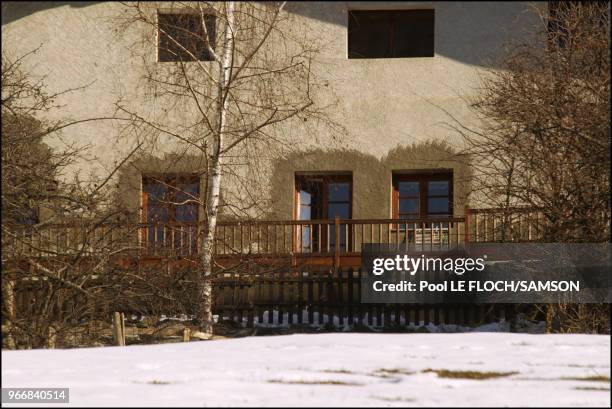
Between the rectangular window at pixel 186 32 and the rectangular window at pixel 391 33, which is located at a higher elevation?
the rectangular window at pixel 391 33

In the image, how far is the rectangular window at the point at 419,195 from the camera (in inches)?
799

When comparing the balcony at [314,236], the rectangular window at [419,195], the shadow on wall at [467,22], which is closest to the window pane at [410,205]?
the rectangular window at [419,195]

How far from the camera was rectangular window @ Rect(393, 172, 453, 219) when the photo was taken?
20.3 m

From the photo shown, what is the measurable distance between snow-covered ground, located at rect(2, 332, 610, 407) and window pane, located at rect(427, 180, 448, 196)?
8815mm

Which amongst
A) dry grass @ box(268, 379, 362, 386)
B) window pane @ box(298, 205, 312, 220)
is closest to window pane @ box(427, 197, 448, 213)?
window pane @ box(298, 205, 312, 220)

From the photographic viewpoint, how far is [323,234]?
65.6 ft

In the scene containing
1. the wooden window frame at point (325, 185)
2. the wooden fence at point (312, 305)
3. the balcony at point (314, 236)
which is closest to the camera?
the balcony at point (314, 236)

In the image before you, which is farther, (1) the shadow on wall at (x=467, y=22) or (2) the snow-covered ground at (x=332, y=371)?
(1) the shadow on wall at (x=467, y=22)

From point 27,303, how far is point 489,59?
33.5ft

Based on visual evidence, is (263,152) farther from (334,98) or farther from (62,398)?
(62,398)

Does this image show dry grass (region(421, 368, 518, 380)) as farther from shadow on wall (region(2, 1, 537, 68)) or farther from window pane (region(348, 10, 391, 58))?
window pane (region(348, 10, 391, 58))

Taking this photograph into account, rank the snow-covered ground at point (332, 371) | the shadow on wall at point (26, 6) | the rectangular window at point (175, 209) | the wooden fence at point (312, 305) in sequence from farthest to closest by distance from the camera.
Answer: the shadow on wall at point (26, 6) < the rectangular window at point (175, 209) < the wooden fence at point (312, 305) < the snow-covered ground at point (332, 371)

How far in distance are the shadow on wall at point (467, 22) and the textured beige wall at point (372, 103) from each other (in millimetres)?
18

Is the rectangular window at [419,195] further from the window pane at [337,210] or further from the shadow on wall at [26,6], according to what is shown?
the shadow on wall at [26,6]
